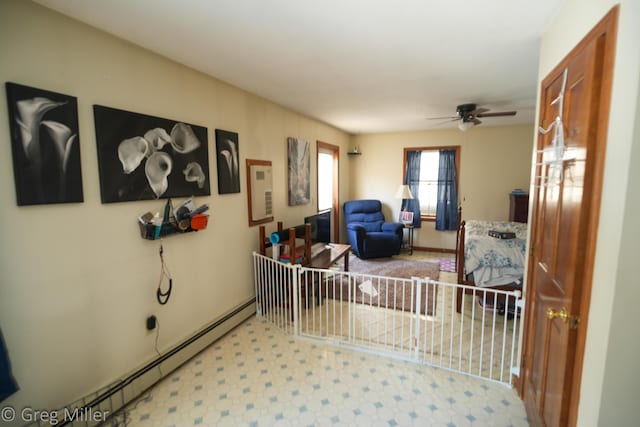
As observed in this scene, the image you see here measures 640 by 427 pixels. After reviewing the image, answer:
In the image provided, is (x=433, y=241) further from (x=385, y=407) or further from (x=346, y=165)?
(x=385, y=407)

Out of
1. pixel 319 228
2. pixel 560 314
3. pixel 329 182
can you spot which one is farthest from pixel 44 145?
pixel 329 182

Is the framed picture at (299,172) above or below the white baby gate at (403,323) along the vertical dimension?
above

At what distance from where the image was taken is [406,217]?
595 centimetres

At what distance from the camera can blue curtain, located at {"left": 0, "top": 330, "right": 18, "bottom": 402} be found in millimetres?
1369

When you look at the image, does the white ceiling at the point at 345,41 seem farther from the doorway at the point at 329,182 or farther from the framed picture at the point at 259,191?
the doorway at the point at 329,182

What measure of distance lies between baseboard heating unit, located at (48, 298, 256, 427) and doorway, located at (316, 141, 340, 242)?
2.78 m

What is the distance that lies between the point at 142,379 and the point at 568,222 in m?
2.81

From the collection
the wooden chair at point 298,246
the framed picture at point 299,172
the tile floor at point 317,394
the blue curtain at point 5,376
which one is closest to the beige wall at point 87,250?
the blue curtain at point 5,376

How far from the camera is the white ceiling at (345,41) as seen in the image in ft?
5.17

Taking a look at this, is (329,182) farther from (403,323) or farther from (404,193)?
(403,323)

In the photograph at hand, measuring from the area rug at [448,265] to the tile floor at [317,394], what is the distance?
113 inches

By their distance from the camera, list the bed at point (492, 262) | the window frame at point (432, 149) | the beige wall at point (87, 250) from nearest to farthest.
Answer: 1. the beige wall at point (87, 250)
2. the bed at point (492, 262)
3. the window frame at point (432, 149)

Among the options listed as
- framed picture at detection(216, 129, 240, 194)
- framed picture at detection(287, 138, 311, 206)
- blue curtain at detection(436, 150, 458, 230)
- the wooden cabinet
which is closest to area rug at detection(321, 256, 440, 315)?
blue curtain at detection(436, 150, 458, 230)

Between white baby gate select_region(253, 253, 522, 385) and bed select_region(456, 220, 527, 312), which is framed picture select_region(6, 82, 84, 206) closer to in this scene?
white baby gate select_region(253, 253, 522, 385)
